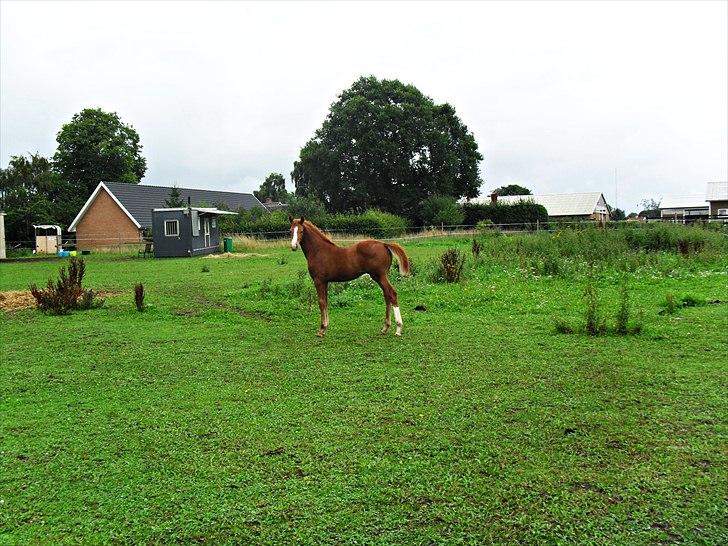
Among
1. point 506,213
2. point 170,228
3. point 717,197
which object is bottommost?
point 170,228

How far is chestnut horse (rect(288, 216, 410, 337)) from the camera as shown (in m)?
8.37

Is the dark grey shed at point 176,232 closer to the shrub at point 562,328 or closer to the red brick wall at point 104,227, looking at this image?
the red brick wall at point 104,227

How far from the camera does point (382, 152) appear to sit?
159 feet

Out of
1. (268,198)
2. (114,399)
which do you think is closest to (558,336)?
(114,399)

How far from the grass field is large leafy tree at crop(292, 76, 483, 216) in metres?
41.3

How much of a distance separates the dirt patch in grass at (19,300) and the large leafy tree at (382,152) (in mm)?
36753

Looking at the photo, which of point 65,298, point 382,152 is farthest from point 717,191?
point 65,298

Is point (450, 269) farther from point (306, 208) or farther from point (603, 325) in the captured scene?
point (306, 208)

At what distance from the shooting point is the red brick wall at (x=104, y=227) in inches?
1556

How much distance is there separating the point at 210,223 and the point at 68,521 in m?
31.3

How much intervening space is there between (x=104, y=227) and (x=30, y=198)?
31.8ft

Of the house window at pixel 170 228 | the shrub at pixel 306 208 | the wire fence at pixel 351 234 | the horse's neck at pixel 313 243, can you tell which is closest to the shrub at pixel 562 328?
the horse's neck at pixel 313 243

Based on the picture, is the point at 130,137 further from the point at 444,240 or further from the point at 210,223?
the point at 444,240

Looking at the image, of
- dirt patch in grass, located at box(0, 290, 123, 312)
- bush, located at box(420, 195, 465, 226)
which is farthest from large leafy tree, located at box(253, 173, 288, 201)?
dirt patch in grass, located at box(0, 290, 123, 312)
